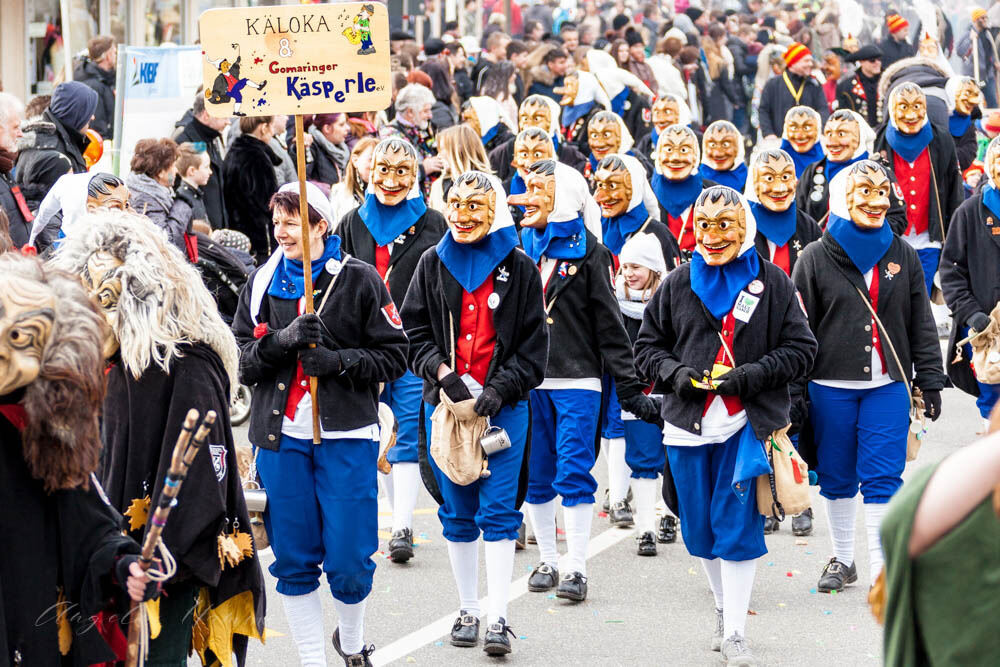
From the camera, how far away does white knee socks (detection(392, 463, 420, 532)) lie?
8.27 metres

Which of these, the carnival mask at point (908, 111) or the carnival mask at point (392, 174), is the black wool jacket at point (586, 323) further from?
the carnival mask at point (908, 111)

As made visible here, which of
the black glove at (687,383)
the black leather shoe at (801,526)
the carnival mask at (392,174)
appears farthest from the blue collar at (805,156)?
the black glove at (687,383)

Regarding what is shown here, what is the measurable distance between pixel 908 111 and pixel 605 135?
2.35 metres

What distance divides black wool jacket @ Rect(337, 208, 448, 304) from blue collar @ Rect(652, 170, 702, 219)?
235 centimetres

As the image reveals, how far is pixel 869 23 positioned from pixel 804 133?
61.2 ft

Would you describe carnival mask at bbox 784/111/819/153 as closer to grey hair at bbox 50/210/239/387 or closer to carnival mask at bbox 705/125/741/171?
carnival mask at bbox 705/125/741/171

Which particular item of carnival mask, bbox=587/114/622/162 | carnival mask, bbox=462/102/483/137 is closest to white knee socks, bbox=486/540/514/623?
carnival mask, bbox=587/114/622/162

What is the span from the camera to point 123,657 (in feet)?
14.7

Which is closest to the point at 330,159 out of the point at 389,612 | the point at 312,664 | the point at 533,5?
the point at 389,612

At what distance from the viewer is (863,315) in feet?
24.7

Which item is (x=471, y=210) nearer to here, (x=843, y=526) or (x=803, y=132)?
(x=843, y=526)

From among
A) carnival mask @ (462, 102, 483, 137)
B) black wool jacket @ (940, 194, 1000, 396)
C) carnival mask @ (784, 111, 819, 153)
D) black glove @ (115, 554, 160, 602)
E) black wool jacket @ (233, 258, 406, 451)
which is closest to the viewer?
black glove @ (115, 554, 160, 602)

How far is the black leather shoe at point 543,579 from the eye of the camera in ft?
25.1

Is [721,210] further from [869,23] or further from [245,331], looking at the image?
[869,23]
